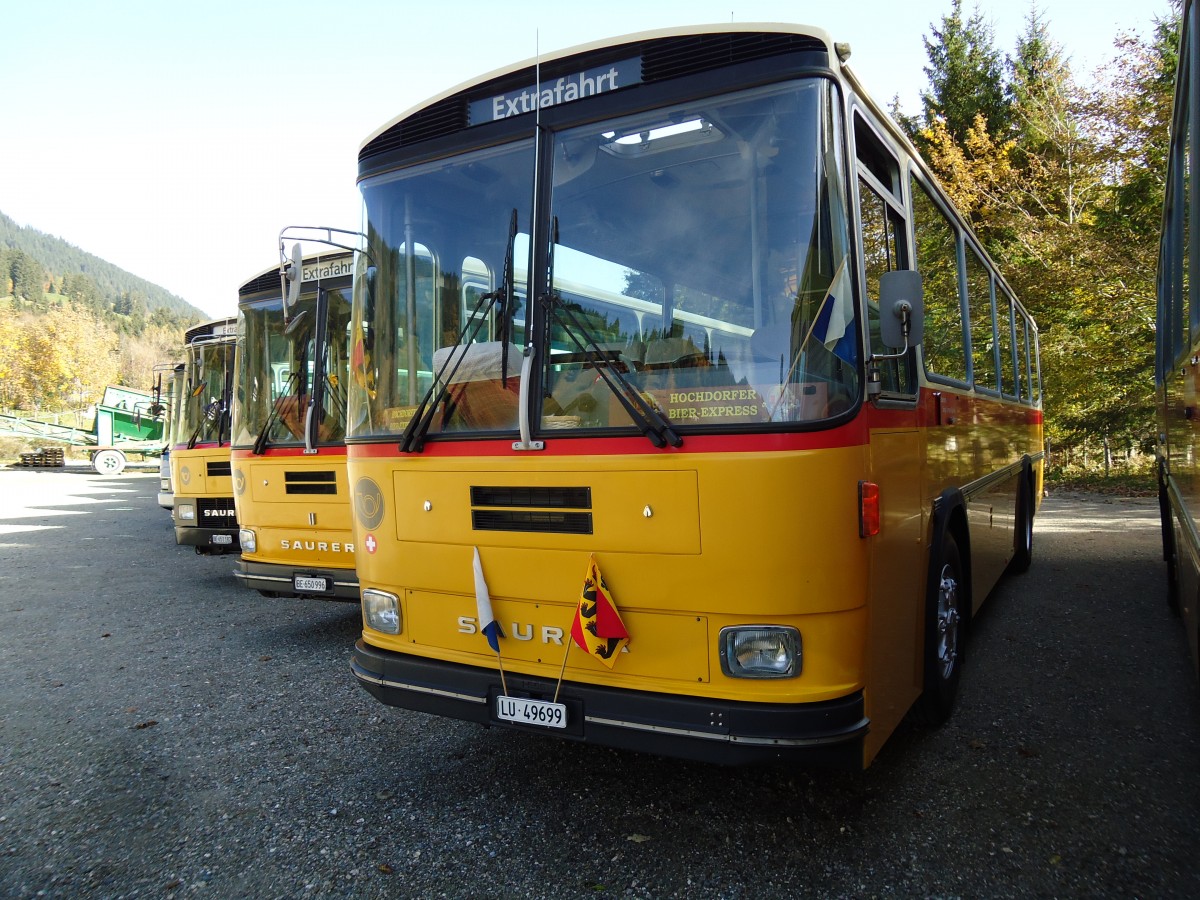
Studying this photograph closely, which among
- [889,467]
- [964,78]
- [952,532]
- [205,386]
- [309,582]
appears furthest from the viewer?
[964,78]

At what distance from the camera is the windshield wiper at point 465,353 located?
3385mm

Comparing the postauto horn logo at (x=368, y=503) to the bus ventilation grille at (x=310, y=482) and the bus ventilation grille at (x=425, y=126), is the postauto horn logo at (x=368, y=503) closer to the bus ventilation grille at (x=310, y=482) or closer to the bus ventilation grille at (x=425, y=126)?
the bus ventilation grille at (x=425, y=126)

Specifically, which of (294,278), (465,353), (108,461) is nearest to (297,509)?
(294,278)

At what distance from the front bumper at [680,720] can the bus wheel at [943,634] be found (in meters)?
1.18

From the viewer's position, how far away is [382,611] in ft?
12.3

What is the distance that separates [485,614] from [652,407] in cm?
109

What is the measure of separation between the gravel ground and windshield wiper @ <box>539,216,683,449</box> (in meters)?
1.56

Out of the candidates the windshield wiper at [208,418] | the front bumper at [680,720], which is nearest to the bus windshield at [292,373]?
the windshield wiper at [208,418]

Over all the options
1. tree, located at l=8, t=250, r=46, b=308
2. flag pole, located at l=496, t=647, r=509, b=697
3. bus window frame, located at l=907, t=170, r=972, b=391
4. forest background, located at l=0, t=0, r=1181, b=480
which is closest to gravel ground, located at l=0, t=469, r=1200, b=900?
flag pole, located at l=496, t=647, r=509, b=697

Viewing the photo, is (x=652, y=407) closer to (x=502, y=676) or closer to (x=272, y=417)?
(x=502, y=676)

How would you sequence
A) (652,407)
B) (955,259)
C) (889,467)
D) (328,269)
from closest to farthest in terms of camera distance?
1. (652,407)
2. (889,467)
3. (955,259)
4. (328,269)

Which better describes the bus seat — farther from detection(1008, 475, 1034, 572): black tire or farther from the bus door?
detection(1008, 475, 1034, 572): black tire

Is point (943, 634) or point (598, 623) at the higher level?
point (598, 623)

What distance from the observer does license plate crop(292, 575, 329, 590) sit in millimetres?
6320
